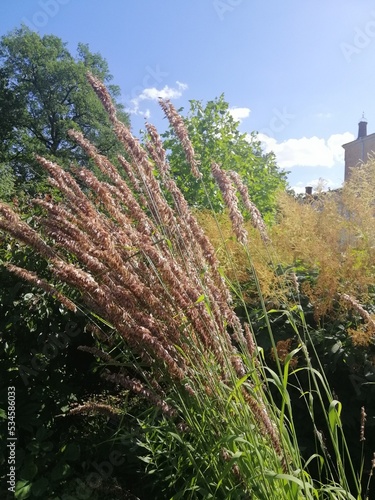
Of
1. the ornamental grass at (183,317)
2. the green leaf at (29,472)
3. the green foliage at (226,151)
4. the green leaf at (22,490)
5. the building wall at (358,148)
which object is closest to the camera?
the ornamental grass at (183,317)

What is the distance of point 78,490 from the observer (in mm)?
2125

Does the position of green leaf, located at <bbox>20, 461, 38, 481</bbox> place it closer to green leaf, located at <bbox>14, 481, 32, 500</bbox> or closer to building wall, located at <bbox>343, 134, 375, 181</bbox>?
green leaf, located at <bbox>14, 481, 32, 500</bbox>

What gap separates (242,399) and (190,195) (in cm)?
744

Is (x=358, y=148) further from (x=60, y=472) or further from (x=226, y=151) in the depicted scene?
(x=60, y=472)

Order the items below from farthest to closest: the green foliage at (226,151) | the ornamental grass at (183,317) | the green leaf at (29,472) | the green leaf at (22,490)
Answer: the green foliage at (226,151)
the green leaf at (29,472)
the green leaf at (22,490)
the ornamental grass at (183,317)

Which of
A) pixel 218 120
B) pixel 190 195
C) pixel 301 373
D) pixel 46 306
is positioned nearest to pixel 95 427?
pixel 46 306

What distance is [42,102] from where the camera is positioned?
27469mm

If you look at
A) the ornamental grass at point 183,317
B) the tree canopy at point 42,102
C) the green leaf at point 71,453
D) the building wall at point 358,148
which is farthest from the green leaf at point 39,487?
the building wall at point 358,148

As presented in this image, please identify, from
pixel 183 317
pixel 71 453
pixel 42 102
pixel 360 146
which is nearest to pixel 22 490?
pixel 71 453

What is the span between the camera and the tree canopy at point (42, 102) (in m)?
26.3

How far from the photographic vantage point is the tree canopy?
26266mm

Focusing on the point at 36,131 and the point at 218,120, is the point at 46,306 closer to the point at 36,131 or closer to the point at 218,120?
the point at 218,120

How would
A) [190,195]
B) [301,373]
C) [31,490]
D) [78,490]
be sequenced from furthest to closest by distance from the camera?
[190,195] < [301,373] < [78,490] < [31,490]

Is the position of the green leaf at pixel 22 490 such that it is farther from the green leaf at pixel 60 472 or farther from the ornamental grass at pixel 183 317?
the ornamental grass at pixel 183 317
